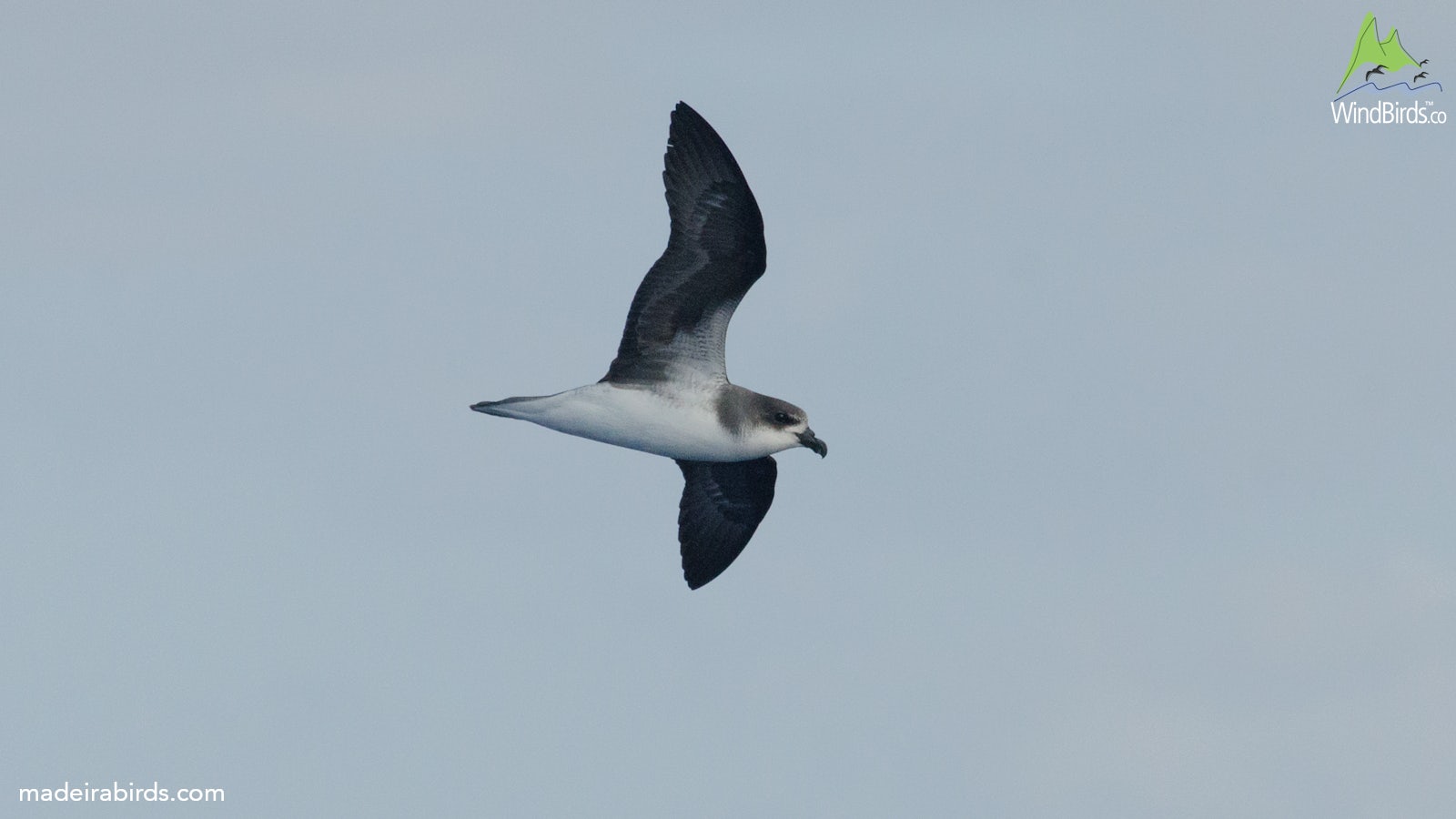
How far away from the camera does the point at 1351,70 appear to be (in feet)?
115

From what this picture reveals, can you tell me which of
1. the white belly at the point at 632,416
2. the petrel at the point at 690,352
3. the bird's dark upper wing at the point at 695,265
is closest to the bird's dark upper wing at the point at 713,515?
the petrel at the point at 690,352

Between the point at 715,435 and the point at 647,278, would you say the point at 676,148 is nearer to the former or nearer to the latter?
the point at 647,278

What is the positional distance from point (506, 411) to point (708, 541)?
407cm

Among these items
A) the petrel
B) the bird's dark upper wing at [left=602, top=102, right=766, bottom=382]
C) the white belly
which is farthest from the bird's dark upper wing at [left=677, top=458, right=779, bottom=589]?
the bird's dark upper wing at [left=602, top=102, right=766, bottom=382]

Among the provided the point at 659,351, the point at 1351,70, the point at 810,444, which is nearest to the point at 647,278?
the point at 659,351

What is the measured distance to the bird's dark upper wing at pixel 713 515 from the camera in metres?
30.1

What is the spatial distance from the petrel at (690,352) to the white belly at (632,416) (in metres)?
0.01

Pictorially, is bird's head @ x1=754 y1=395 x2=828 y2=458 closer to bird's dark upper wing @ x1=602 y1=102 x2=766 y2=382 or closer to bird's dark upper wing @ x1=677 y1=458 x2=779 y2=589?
bird's dark upper wing @ x1=602 y1=102 x2=766 y2=382

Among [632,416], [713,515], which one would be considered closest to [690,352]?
[632,416]

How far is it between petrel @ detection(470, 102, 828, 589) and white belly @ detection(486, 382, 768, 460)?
0.04 ft

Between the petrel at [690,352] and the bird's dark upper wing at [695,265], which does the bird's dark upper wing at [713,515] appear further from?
the bird's dark upper wing at [695,265]

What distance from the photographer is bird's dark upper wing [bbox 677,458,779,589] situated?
98.6ft

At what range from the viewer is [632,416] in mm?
27578

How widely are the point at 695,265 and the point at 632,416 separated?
2.03 m
